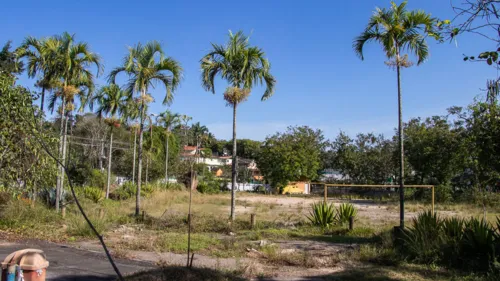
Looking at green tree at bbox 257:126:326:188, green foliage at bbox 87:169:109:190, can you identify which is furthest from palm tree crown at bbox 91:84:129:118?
green tree at bbox 257:126:326:188

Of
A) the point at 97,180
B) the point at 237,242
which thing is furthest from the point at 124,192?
the point at 237,242

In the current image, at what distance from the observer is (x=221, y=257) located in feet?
33.6

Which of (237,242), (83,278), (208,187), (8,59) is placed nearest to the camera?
(83,278)

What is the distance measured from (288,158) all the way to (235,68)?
32464 mm

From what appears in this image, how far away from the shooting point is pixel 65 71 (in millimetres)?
16484

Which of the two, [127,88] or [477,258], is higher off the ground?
[127,88]

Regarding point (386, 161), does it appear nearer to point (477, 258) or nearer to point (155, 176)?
point (155, 176)

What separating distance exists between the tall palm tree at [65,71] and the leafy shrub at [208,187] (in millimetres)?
26171

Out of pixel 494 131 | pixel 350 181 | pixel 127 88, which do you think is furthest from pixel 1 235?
pixel 350 181

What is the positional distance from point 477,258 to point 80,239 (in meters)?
10.7

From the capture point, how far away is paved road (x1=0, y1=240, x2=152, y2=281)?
26.2 feet

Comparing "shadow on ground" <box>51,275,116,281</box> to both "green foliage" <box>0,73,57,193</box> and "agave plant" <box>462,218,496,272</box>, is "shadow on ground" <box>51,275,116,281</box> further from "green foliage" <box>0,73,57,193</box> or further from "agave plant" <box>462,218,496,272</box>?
"agave plant" <box>462,218,496,272</box>

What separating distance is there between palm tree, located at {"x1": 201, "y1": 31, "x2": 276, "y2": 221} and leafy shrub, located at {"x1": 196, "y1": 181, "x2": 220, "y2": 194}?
2653cm

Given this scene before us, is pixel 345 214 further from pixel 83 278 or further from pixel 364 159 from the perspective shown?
pixel 364 159
